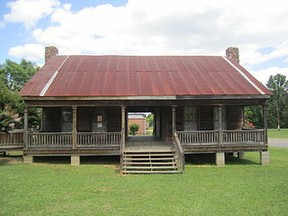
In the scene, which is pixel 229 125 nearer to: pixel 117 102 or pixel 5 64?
pixel 117 102

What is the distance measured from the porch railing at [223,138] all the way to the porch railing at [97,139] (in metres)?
3.46

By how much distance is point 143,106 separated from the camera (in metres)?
18.9

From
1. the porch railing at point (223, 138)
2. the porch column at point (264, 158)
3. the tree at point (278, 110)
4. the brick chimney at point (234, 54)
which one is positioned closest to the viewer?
the porch railing at point (223, 138)

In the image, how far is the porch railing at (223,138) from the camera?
692 inches

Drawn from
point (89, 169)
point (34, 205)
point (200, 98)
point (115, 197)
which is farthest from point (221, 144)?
point (34, 205)

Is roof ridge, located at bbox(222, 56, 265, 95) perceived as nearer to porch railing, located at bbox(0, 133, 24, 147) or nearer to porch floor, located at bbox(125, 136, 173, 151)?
porch floor, located at bbox(125, 136, 173, 151)

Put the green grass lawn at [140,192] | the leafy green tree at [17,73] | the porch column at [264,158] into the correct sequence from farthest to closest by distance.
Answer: the leafy green tree at [17,73] < the porch column at [264,158] < the green grass lawn at [140,192]

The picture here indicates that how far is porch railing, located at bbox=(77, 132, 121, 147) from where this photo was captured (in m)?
17.3

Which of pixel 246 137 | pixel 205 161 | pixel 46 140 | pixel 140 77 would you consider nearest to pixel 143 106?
pixel 140 77

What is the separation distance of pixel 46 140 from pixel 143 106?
18.5 feet

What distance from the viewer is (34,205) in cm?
916

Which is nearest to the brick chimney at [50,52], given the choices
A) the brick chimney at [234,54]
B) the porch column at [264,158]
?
the brick chimney at [234,54]

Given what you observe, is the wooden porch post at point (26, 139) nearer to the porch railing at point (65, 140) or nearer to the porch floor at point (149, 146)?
the porch railing at point (65, 140)

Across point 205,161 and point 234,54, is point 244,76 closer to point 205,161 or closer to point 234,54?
point 234,54
